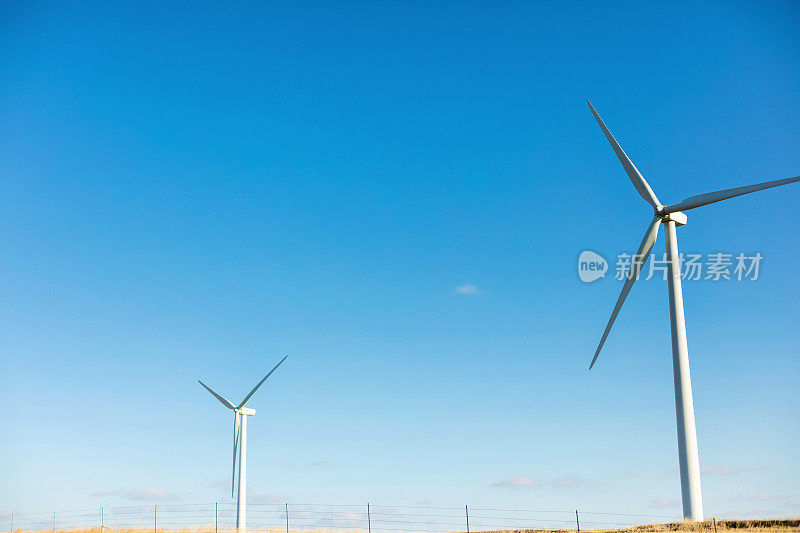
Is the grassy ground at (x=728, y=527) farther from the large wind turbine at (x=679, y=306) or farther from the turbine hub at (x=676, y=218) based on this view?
the turbine hub at (x=676, y=218)

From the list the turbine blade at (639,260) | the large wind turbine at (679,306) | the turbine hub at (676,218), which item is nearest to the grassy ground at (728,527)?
the large wind turbine at (679,306)

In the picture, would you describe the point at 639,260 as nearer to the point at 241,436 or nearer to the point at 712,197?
the point at 712,197

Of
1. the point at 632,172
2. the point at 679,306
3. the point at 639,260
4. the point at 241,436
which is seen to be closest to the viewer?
the point at 679,306

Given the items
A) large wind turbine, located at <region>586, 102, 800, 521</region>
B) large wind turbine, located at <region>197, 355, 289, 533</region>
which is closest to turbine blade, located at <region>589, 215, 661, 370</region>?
large wind turbine, located at <region>586, 102, 800, 521</region>

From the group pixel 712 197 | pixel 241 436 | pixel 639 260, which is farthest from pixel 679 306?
pixel 241 436

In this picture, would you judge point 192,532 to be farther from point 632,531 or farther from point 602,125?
point 602,125

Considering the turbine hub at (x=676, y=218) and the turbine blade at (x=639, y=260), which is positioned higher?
the turbine hub at (x=676, y=218)

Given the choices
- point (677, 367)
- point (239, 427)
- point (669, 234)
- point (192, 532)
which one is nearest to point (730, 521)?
point (677, 367)
